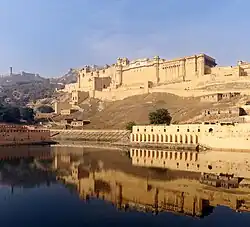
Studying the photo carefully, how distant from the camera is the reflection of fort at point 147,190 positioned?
16.3 metres

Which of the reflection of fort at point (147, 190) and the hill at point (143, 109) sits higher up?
the hill at point (143, 109)

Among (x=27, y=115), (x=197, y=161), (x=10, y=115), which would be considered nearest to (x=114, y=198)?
(x=197, y=161)

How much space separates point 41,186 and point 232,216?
11492 mm

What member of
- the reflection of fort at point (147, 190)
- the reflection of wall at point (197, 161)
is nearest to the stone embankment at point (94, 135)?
the reflection of wall at point (197, 161)

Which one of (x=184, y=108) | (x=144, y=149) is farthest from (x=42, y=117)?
(x=144, y=149)

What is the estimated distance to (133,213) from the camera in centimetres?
1556

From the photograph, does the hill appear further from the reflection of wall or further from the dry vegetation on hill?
the reflection of wall

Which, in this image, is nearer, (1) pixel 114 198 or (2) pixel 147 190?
(1) pixel 114 198

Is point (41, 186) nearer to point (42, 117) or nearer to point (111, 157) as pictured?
point (111, 157)

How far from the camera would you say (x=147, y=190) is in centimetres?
1939

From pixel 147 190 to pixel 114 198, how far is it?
2065 mm

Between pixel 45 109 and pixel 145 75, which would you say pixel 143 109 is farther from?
pixel 45 109

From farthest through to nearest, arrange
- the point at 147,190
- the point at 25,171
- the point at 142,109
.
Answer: the point at 142,109 → the point at 25,171 → the point at 147,190

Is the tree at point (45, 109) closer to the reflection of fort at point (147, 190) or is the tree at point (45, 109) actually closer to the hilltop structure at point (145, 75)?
the hilltop structure at point (145, 75)
